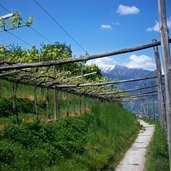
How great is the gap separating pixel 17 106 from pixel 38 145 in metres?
8.75

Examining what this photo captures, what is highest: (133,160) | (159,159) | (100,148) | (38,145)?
(38,145)

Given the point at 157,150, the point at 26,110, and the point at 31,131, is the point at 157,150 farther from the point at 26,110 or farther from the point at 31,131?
the point at 26,110

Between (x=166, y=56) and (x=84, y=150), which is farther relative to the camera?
(x=84, y=150)

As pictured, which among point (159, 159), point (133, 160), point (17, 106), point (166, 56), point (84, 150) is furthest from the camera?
point (17, 106)

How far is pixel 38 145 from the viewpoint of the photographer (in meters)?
13.5

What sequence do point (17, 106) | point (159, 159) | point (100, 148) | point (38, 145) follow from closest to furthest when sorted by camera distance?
point (38, 145) → point (159, 159) → point (100, 148) → point (17, 106)

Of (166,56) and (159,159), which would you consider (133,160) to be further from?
(166,56)

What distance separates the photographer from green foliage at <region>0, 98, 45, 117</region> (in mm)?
19562

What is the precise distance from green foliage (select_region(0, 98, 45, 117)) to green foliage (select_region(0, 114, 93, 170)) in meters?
3.39

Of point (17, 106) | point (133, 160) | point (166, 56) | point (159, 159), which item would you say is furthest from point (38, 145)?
point (17, 106)

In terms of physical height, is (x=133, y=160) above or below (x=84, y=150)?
below

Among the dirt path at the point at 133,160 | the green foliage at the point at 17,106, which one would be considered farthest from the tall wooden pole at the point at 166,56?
the green foliage at the point at 17,106

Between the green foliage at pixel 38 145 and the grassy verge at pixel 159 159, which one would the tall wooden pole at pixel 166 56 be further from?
the green foliage at pixel 38 145

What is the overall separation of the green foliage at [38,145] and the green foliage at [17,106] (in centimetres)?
339
